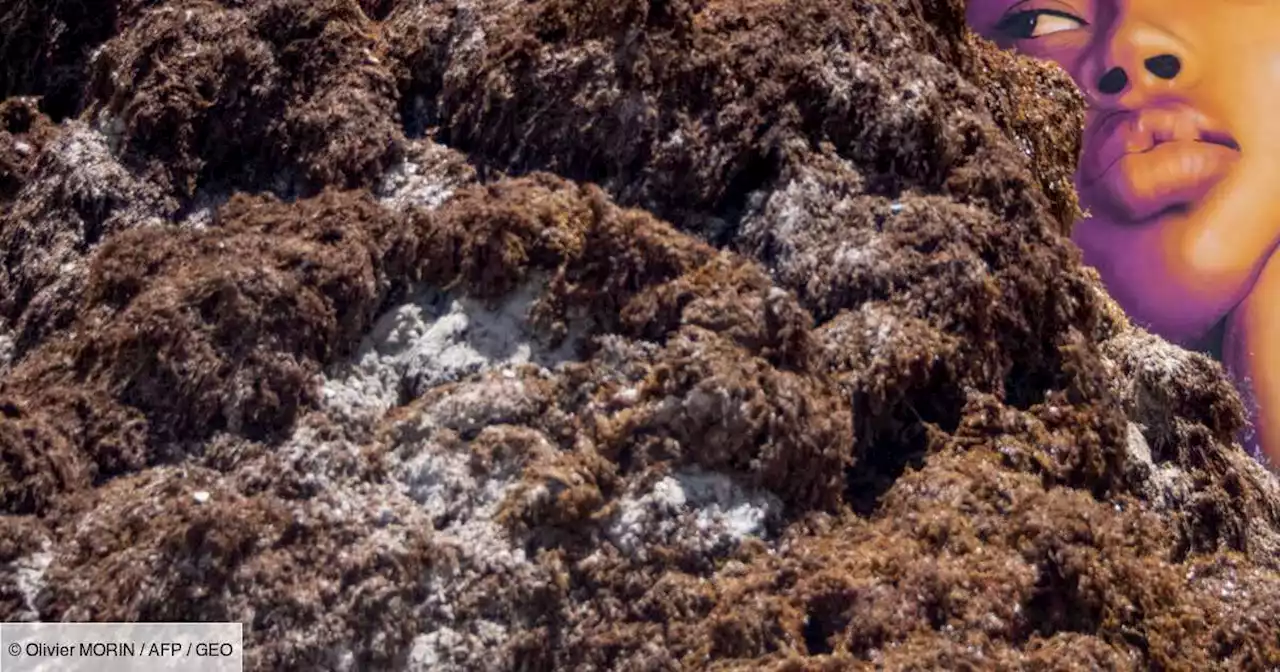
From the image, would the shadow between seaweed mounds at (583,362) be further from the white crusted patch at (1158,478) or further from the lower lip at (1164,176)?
the lower lip at (1164,176)

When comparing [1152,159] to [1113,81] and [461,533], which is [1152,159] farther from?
[461,533]

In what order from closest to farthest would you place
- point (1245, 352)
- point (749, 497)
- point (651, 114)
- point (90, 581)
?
point (90, 581) → point (749, 497) → point (651, 114) → point (1245, 352)

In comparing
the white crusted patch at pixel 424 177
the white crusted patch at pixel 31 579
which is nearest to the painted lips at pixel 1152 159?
the white crusted patch at pixel 424 177

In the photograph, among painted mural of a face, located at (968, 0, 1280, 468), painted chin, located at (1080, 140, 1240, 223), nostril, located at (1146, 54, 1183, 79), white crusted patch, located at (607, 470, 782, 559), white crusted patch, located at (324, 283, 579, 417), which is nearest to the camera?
white crusted patch, located at (607, 470, 782, 559)

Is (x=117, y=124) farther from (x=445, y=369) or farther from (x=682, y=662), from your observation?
(x=682, y=662)

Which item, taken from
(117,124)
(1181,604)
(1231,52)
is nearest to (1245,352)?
(1231,52)

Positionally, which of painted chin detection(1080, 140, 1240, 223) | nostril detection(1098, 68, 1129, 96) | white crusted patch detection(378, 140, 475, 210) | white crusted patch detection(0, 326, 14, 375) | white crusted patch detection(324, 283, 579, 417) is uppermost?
nostril detection(1098, 68, 1129, 96)

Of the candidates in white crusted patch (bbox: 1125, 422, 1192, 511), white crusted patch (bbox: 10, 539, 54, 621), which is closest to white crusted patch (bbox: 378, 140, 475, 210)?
white crusted patch (bbox: 10, 539, 54, 621)

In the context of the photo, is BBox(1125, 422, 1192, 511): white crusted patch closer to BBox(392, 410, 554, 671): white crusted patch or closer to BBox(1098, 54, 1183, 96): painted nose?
BBox(392, 410, 554, 671): white crusted patch
